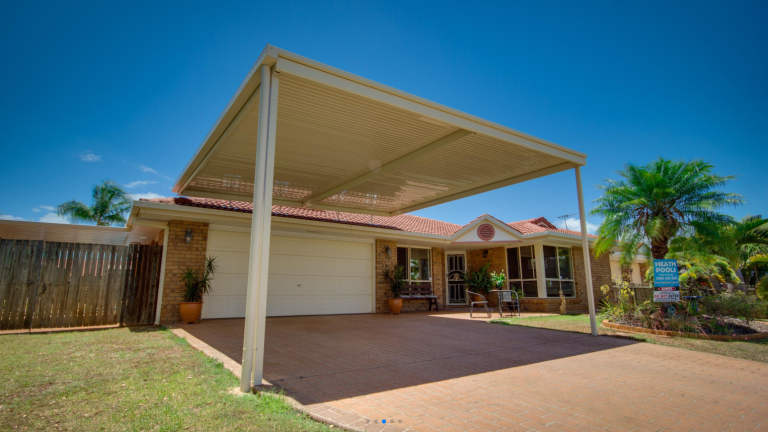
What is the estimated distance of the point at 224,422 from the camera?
105 inches

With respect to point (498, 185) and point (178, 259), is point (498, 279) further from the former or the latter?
point (178, 259)

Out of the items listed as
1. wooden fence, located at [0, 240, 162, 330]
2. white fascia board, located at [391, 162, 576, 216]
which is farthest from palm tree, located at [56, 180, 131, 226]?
white fascia board, located at [391, 162, 576, 216]

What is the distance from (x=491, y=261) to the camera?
15586mm

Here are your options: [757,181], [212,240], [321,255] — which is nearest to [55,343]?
[212,240]

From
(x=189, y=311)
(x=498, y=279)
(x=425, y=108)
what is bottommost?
(x=189, y=311)

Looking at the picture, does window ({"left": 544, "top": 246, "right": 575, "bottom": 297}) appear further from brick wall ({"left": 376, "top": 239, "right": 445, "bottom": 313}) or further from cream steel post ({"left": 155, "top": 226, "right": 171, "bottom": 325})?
cream steel post ({"left": 155, "top": 226, "right": 171, "bottom": 325})

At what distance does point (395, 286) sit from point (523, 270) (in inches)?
227

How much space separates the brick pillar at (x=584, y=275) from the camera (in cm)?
1527

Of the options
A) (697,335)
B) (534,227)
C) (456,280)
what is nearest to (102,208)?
(456,280)

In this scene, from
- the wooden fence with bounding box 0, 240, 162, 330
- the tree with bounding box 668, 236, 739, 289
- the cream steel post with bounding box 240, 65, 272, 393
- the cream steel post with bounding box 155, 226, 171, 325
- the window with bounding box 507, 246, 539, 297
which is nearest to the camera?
the cream steel post with bounding box 240, 65, 272, 393

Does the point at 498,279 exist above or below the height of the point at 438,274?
below

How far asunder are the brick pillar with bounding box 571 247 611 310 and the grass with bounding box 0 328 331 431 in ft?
47.8

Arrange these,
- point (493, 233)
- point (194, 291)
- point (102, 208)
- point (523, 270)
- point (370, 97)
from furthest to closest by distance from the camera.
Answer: point (102, 208)
point (523, 270)
point (493, 233)
point (194, 291)
point (370, 97)

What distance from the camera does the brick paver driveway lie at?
2.92 metres
